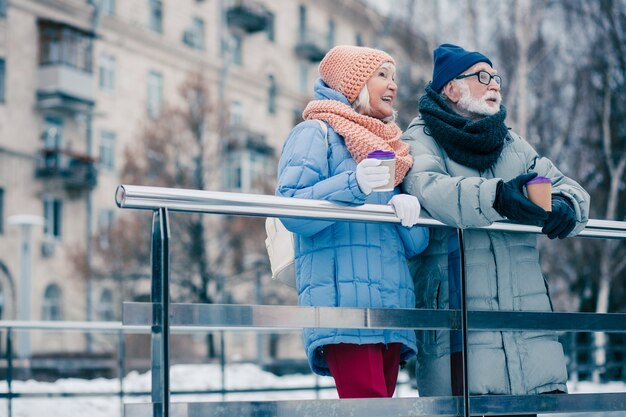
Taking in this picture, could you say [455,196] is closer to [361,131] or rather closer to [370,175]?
[370,175]

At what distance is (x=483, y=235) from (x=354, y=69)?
842 millimetres

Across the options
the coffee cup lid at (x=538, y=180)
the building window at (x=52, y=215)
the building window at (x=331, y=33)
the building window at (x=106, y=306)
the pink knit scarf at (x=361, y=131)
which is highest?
the building window at (x=331, y=33)

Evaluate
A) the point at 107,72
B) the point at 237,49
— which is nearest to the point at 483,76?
the point at 107,72

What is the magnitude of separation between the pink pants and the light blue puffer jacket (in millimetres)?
63

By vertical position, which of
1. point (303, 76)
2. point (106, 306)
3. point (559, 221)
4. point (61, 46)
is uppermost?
point (303, 76)

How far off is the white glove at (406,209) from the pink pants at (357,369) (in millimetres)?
492

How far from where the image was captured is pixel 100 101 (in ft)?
111

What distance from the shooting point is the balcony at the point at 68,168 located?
31.5m

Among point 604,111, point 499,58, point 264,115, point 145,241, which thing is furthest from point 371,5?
point 264,115

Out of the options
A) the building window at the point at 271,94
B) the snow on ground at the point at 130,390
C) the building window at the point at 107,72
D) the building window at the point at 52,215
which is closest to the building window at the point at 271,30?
the building window at the point at 271,94

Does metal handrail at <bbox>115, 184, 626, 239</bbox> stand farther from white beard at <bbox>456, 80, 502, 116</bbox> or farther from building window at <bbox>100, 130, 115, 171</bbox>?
building window at <bbox>100, 130, 115, 171</bbox>

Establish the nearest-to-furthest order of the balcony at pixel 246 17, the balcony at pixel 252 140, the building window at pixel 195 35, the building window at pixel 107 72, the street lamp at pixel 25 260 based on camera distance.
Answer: the street lamp at pixel 25 260, the building window at pixel 107 72, the balcony at pixel 252 140, the building window at pixel 195 35, the balcony at pixel 246 17

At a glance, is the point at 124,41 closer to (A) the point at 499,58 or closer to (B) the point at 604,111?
(A) the point at 499,58

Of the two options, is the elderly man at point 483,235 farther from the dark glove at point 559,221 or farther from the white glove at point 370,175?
the white glove at point 370,175
